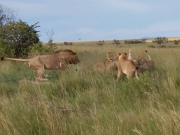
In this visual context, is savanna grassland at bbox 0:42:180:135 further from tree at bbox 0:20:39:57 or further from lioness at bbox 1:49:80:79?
tree at bbox 0:20:39:57

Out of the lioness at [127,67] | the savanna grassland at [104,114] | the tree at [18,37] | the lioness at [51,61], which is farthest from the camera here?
the tree at [18,37]

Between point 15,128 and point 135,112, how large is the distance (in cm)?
191

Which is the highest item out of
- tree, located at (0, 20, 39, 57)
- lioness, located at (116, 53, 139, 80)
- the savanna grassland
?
tree, located at (0, 20, 39, 57)

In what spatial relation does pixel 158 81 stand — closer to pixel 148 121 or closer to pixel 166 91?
pixel 166 91

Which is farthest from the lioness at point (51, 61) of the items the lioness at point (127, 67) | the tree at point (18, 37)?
the tree at point (18, 37)

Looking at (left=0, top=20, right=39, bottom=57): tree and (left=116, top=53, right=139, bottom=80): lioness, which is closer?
(left=116, top=53, right=139, bottom=80): lioness

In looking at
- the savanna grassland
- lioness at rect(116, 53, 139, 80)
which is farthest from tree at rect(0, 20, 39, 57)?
the savanna grassland

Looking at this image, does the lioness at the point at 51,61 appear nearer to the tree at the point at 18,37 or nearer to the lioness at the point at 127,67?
the lioness at the point at 127,67

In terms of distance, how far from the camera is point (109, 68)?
39.0 feet

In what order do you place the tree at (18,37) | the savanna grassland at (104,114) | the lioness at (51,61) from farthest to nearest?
the tree at (18,37) < the lioness at (51,61) < the savanna grassland at (104,114)

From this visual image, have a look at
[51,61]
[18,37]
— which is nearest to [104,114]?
[51,61]

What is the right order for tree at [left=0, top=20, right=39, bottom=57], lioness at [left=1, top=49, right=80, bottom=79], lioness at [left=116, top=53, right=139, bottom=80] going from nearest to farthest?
lioness at [left=116, top=53, right=139, bottom=80] → lioness at [left=1, top=49, right=80, bottom=79] → tree at [left=0, top=20, right=39, bottom=57]

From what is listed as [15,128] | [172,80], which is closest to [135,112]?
[15,128]

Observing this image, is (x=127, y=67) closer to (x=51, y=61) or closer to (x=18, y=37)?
(x=51, y=61)
